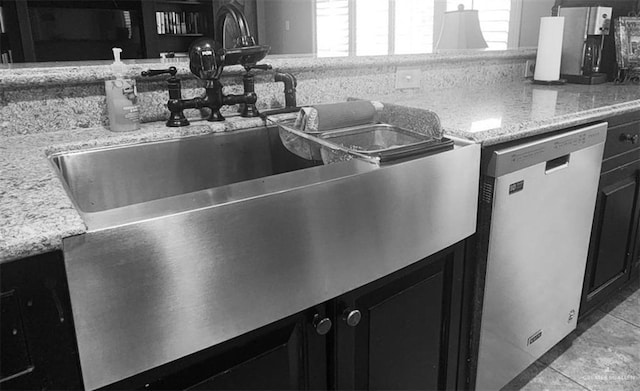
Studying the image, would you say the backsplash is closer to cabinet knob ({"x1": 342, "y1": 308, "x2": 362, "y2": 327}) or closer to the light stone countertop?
the light stone countertop

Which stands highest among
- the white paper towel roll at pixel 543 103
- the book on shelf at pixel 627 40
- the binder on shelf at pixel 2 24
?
the binder on shelf at pixel 2 24

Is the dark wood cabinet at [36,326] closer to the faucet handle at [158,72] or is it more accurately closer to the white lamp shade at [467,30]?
the faucet handle at [158,72]

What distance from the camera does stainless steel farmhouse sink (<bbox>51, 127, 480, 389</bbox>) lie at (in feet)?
2.09

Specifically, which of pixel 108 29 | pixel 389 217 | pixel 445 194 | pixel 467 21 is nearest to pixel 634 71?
pixel 467 21

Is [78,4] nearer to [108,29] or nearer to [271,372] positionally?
[108,29]

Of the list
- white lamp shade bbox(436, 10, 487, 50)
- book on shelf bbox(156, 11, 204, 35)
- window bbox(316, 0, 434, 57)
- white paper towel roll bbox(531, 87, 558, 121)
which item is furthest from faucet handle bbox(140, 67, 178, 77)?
window bbox(316, 0, 434, 57)

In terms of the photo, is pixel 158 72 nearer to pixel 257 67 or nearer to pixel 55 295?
pixel 257 67

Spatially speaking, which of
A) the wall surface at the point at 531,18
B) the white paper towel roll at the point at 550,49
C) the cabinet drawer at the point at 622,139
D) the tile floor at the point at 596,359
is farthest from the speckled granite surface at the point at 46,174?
the wall surface at the point at 531,18

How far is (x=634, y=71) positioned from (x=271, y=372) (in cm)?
222

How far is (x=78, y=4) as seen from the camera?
2.77 meters

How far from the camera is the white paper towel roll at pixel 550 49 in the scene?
2088 mm

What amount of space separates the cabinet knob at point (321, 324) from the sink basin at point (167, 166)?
0.33 metres

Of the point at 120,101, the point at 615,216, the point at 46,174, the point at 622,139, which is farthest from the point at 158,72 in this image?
the point at 615,216

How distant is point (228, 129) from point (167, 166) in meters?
0.19
